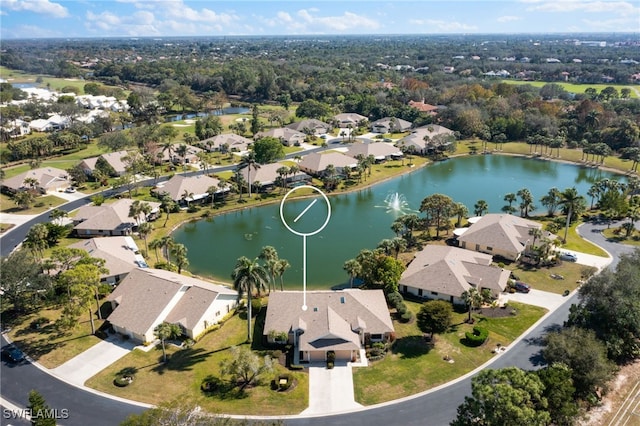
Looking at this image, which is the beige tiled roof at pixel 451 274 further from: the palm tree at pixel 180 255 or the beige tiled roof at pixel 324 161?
the beige tiled roof at pixel 324 161

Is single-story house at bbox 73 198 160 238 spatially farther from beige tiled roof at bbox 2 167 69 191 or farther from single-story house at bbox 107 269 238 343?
single-story house at bbox 107 269 238 343

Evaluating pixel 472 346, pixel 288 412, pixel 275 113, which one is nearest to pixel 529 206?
pixel 472 346

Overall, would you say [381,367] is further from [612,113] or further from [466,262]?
[612,113]

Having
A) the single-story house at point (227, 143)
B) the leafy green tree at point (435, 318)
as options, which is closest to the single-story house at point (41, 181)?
the single-story house at point (227, 143)

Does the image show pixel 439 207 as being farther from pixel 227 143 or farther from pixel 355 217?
pixel 227 143

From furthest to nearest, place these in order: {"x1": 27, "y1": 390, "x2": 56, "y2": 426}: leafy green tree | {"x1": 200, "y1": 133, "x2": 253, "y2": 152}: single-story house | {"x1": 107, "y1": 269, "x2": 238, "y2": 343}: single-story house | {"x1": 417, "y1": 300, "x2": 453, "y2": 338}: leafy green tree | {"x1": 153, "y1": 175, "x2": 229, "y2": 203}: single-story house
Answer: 1. {"x1": 200, "y1": 133, "x2": 253, "y2": 152}: single-story house
2. {"x1": 153, "y1": 175, "x2": 229, "y2": 203}: single-story house
3. {"x1": 107, "y1": 269, "x2": 238, "y2": 343}: single-story house
4. {"x1": 417, "y1": 300, "x2": 453, "y2": 338}: leafy green tree
5. {"x1": 27, "y1": 390, "x2": 56, "y2": 426}: leafy green tree

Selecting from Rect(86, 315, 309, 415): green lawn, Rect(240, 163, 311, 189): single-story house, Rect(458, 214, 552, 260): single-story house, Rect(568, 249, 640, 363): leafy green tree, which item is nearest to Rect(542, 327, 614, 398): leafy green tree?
Rect(568, 249, 640, 363): leafy green tree

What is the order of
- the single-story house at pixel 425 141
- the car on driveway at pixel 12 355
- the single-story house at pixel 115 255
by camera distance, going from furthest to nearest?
the single-story house at pixel 425 141, the single-story house at pixel 115 255, the car on driveway at pixel 12 355
